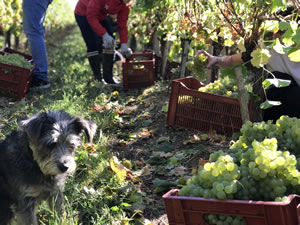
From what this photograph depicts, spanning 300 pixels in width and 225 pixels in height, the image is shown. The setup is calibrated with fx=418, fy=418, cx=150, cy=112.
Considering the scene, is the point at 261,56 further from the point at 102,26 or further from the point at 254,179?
the point at 102,26

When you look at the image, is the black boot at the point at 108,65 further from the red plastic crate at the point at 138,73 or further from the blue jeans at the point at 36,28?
the blue jeans at the point at 36,28

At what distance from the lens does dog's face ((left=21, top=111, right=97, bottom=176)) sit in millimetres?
2795

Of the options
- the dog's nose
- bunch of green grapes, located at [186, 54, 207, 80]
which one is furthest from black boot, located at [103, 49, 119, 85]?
the dog's nose

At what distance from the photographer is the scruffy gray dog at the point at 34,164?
2.82 m

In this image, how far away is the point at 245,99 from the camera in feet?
11.0

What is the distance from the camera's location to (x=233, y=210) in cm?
191

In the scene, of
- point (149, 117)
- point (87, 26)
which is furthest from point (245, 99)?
point (87, 26)

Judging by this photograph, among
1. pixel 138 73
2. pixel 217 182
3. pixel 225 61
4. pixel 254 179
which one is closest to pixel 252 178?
pixel 254 179

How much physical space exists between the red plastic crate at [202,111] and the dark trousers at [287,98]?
0.35 meters

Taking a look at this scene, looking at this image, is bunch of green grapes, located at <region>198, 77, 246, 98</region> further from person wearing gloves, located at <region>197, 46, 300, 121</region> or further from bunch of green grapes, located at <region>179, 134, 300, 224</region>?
bunch of green grapes, located at <region>179, 134, 300, 224</region>

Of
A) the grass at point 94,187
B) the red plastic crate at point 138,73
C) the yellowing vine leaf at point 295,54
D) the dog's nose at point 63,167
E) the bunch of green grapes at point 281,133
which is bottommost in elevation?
the grass at point 94,187

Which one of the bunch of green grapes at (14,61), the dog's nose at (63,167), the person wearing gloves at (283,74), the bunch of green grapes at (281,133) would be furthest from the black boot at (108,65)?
the bunch of green grapes at (281,133)

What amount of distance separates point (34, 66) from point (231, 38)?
3.29m

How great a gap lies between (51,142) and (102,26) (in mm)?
4424
